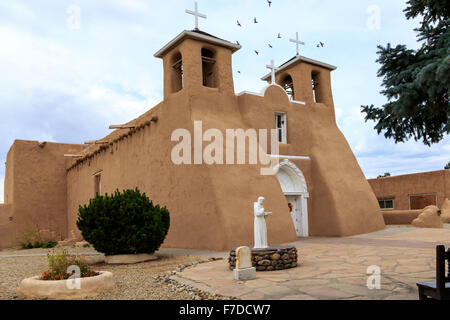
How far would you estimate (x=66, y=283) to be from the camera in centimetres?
587

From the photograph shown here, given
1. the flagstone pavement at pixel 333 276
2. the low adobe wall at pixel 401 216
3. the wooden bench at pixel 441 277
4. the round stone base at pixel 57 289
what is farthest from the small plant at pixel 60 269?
the low adobe wall at pixel 401 216

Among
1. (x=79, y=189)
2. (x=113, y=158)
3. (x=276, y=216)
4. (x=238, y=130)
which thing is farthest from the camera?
(x=79, y=189)

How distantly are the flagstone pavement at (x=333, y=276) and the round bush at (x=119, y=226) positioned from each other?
1997 mm

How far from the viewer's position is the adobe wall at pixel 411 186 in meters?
22.9

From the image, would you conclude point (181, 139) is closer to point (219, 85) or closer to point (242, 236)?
point (219, 85)

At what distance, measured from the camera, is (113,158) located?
18750mm

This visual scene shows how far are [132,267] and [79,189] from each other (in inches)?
573

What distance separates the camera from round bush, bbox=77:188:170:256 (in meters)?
9.81

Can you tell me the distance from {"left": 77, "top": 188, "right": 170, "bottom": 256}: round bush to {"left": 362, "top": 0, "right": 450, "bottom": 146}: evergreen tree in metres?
6.51

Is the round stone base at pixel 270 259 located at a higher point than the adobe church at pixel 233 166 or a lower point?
lower

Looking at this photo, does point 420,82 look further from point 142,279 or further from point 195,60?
point 195,60

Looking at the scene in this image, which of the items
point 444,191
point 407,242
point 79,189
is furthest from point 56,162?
point 444,191

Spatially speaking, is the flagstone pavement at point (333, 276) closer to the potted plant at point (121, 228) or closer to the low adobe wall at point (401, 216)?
the potted plant at point (121, 228)

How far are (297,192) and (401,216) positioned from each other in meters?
7.62
